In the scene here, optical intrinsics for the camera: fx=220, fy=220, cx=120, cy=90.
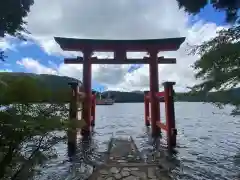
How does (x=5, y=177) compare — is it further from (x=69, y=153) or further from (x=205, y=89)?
(x=69, y=153)

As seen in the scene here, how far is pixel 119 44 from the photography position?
1045cm

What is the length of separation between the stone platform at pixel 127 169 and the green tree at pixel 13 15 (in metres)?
3.47

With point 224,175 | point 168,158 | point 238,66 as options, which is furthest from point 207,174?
point 238,66

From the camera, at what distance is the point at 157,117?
410 inches

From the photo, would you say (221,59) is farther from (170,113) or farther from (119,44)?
(119,44)

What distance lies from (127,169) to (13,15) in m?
4.34

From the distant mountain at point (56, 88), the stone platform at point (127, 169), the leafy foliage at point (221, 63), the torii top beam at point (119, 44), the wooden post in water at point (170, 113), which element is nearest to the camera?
the distant mountain at point (56, 88)

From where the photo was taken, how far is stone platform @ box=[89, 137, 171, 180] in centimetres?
474

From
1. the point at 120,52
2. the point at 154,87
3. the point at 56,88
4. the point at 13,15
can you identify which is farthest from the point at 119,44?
the point at 56,88

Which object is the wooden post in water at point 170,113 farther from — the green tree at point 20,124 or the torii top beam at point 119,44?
the green tree at point 20,124

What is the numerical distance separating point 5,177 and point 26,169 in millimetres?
263

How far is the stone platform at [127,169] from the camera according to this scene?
4.74 metres

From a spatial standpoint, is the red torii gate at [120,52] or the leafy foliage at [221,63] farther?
the red torii gate at [120,52]

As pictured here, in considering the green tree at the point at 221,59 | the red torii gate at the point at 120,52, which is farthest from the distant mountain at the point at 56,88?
the red torii gate at the point at 120,52
